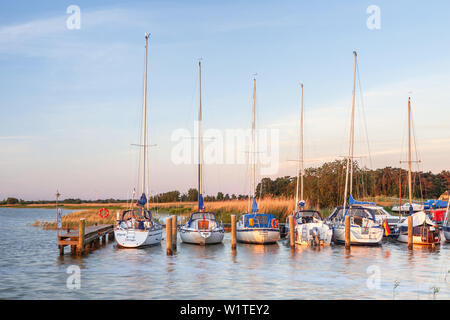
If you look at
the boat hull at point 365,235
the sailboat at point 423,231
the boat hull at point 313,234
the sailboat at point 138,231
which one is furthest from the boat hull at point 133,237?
the sailboat at point 423,231

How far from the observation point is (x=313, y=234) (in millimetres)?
34312

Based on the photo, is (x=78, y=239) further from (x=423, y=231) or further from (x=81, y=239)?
(x=423, y=231)

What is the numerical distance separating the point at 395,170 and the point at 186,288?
347 feet

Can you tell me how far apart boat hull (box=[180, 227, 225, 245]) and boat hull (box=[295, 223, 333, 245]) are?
5.36 metres

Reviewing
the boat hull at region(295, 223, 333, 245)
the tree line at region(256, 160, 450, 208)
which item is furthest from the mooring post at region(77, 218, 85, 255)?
the tree line at region(256, 160, 450, 208)

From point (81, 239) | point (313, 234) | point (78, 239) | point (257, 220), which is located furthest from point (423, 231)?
point (78, 239)

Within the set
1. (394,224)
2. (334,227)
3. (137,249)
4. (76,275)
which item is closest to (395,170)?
(394,224)

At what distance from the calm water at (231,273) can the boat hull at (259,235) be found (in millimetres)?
650

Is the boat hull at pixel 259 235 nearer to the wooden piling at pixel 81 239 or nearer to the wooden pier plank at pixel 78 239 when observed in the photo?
the wooden pier plank at pixel 78 239

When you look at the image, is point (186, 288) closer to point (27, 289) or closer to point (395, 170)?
point (27, 289)

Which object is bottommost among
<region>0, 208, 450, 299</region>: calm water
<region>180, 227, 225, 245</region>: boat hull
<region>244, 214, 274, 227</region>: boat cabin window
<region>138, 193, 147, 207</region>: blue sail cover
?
<region>0, 208, 450, 299</region>: calm water

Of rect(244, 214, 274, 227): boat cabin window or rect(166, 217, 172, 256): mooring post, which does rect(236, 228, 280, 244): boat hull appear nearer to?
rect(244, 214, 274, 227): boat cabin window

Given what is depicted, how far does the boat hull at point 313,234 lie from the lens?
112 ft

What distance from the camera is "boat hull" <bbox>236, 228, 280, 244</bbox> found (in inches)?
1372
